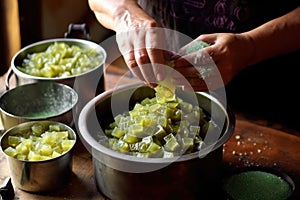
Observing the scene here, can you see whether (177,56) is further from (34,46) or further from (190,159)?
(34,46)

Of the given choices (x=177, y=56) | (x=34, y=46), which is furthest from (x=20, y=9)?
(x=177, y=56)

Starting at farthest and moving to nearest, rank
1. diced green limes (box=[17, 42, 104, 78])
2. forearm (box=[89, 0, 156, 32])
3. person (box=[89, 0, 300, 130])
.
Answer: diced green limes (box=[17, 42, 104, 78])
forearm (box=[89, 0, 156, 32])
person (box=[89, 0, 300, 130])

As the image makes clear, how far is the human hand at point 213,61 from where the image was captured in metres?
1.22

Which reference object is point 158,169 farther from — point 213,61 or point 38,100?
point 38,100

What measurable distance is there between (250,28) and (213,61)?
29 centimetres

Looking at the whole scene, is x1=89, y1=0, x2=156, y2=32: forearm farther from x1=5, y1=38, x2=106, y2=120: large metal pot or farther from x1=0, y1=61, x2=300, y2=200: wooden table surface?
x1=0, y1=61, x2=300, y2=200: wooden table surface

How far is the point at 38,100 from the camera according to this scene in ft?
4.91

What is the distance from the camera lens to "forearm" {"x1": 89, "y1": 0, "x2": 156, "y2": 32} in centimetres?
134

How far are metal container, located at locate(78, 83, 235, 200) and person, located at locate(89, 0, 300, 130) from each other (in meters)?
0.13

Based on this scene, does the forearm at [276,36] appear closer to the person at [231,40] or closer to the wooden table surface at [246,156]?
the person at [231,40]

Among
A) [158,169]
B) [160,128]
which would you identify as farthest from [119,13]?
[158,169]

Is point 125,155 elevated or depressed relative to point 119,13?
depressed

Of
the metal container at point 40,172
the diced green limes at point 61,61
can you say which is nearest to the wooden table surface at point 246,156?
the metal container at point 40,172

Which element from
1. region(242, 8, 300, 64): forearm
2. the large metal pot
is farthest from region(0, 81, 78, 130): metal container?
region(242, 8, 300, 64): forearm
